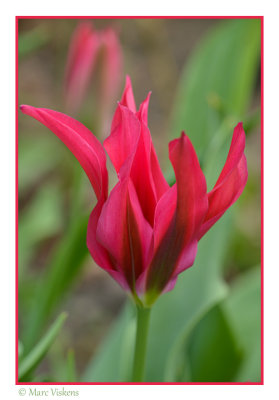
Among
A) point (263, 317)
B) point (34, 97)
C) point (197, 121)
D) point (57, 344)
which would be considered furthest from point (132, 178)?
point (34, 97)

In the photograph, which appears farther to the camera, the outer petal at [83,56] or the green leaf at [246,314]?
the outer petal at [83,56]

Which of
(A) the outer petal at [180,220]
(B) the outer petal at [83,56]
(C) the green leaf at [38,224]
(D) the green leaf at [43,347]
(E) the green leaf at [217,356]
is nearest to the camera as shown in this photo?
(A) the outer petal at [180,220]

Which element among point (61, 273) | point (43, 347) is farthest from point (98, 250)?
point (61, 273)

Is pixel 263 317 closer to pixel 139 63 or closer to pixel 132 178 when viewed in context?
pixel 132 178

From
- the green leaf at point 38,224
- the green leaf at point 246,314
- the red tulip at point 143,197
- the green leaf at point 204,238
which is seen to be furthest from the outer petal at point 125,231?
the green leaf at point 38,224

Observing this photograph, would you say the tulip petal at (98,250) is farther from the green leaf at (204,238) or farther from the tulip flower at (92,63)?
the tulip flower at (92,63)

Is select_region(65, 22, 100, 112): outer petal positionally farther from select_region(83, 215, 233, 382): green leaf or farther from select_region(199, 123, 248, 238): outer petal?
select_region(199, 123, 248, 238): outer petal

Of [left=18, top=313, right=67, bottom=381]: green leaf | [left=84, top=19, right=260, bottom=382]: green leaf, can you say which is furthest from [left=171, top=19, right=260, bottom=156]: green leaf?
[left=18, top=313, right=67, bottom=381]: green leaf
